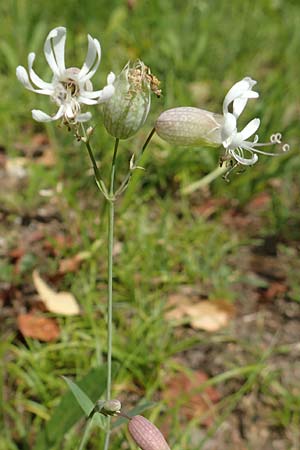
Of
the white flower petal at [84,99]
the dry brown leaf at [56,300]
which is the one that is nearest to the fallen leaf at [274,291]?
the dry brown leaf at [56,300]

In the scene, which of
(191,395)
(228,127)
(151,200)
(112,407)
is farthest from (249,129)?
(151,200)

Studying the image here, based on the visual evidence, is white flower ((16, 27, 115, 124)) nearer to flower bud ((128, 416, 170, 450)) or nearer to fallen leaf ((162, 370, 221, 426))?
flower bud ((128, 416, 170, 450))

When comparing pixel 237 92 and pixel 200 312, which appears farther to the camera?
pixel 200 312

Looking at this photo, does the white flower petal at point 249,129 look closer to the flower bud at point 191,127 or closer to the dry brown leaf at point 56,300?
the flower bud at point 191,127

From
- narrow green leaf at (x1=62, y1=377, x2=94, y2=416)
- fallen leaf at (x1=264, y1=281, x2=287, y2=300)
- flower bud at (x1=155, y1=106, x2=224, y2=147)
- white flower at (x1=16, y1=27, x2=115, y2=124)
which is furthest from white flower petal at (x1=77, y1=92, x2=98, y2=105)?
fallen leaf at (x1=264, y1=281, x2=287, y2=300)

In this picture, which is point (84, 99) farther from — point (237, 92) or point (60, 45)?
point (237, 92)
